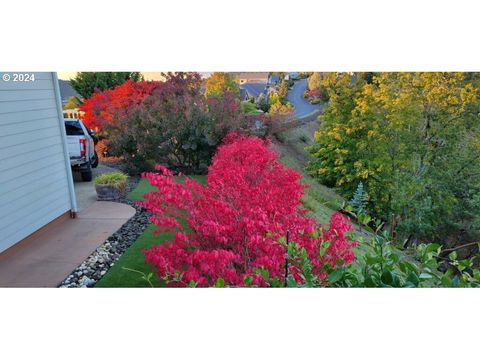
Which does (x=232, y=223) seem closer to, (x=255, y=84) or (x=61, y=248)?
(x=255, y=84)

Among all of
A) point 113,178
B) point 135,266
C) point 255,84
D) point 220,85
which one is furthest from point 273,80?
point 135,266

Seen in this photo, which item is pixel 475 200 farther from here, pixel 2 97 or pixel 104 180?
pixel 2 97

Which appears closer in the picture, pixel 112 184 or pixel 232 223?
pixel 232 223

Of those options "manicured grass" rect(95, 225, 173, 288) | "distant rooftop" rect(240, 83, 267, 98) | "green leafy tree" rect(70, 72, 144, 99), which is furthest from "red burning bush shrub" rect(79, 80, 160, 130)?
"manicured grass" rect(95, 225, 173, 288)

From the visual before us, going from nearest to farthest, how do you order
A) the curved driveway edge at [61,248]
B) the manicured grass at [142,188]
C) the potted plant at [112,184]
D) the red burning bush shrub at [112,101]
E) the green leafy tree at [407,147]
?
the curved driveway edge at [61,248], the green leafy tree at [407,147], the manicured grass at [142,188], the red burning bush shrub at [112,101], the potted plant at [112,184]

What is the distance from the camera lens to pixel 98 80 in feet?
13.5

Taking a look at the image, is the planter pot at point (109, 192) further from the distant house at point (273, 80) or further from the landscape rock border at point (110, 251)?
the distant house at point (273, 80)

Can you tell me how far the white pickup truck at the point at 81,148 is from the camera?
14.8 feet

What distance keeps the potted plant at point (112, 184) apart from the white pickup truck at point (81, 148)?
22cm

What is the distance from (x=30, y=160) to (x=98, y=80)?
114cm

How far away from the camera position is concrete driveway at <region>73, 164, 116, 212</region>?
177 inches

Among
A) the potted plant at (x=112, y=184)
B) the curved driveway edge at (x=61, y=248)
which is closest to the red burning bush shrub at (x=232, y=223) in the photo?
the potted plant at (x=112, y=184)

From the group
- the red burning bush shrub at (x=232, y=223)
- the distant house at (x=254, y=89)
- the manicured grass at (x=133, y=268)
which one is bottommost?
the manicured grass at (x=133, y=268)
